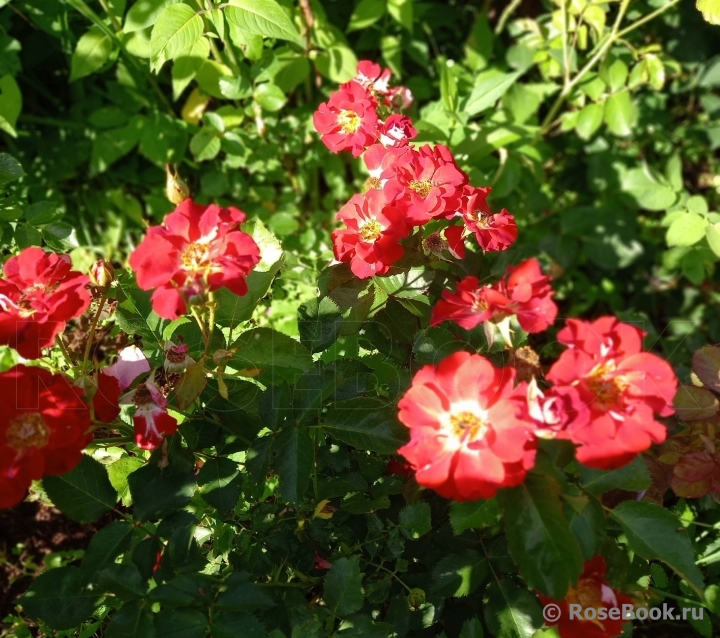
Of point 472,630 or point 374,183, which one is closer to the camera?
point 472,630

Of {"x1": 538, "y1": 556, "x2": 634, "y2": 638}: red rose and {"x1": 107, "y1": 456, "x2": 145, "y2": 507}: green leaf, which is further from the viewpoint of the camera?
{"x1": 107, "y1": 456, "x2": 145, "y2": 507}: green leaf

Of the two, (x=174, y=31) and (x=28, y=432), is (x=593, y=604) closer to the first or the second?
(x=28, y=432)

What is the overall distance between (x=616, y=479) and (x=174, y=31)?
3.97 ft

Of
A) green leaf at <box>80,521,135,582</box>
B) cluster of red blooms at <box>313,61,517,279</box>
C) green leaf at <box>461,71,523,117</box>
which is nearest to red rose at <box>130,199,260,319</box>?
cluster of red blooms at <box>313,61,517,279</box>

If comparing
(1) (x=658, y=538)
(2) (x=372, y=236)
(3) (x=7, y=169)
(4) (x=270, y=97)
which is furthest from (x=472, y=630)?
(4) (x=270, y=97)

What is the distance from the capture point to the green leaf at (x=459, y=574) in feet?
3.48

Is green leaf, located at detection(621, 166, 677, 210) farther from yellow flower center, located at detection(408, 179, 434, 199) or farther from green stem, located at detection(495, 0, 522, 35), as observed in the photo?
yellow flower center, located at detection(408, 179, 434, 199)

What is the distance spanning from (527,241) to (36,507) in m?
1.73

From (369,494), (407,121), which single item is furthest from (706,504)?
(407,121)

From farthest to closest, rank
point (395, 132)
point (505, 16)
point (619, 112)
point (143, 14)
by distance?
point (505, 16) < point (619, 112) < point (143, 14) < point (395, 132)

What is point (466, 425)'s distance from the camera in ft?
2.88

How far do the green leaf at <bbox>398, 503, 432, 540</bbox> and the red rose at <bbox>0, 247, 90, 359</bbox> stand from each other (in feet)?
1.95

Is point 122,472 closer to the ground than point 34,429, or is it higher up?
closer to the ground

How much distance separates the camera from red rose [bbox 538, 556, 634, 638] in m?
1.01
